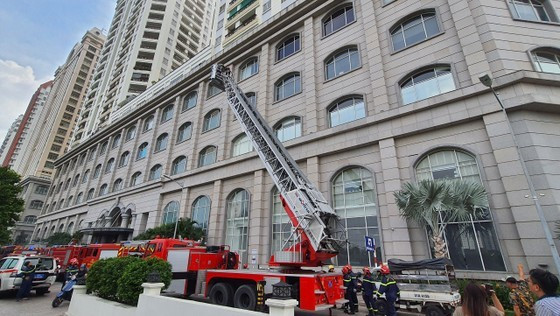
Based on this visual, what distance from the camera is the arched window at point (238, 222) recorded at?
2059 centimetres

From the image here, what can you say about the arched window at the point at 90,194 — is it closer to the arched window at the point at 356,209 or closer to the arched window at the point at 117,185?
the arched window at the point at 117,185

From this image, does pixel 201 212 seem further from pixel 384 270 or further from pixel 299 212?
pixel 384 270

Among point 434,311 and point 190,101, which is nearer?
point 434,311

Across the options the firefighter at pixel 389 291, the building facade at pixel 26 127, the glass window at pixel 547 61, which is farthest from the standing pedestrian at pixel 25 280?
the building facade at pixel 26 127

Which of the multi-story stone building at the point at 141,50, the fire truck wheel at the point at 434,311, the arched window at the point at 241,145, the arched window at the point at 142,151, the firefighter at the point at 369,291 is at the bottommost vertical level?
the fire truck wheel at the point at 434,311

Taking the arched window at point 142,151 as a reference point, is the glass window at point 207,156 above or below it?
below

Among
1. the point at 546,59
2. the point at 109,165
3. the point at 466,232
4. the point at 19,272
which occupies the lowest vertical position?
the point at 19,272

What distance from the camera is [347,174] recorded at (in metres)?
17.0

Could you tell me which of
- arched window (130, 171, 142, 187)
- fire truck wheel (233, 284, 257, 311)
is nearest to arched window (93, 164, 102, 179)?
arched window (130, 171, 142, 187)

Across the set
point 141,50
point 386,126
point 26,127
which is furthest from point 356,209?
point 26,127

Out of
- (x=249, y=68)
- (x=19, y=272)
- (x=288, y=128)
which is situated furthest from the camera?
(x=249, y=68)

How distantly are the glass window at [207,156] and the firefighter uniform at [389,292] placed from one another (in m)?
19.6

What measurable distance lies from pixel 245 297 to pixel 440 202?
28.4 ft

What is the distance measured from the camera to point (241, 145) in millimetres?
23797
